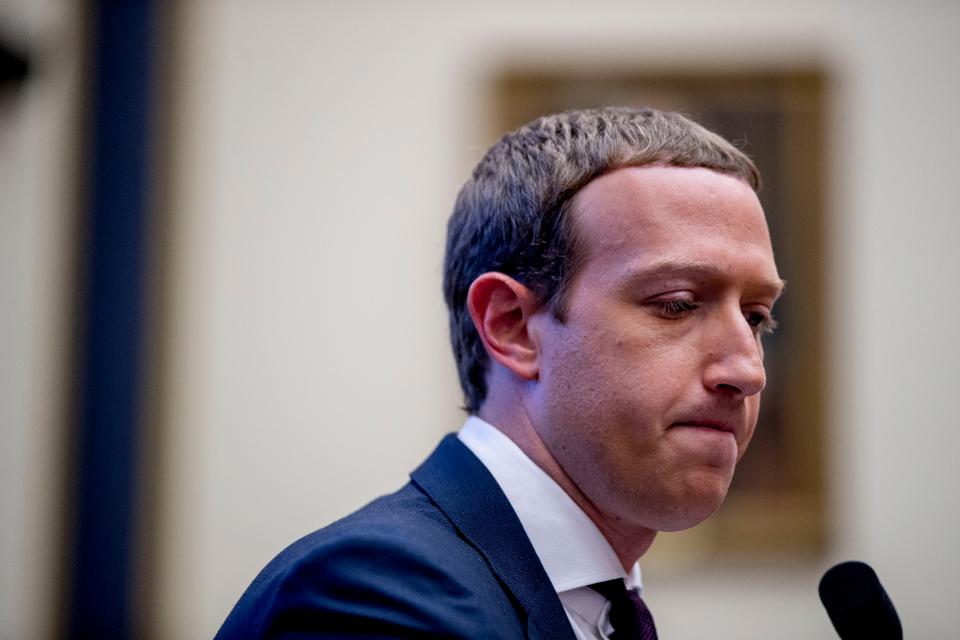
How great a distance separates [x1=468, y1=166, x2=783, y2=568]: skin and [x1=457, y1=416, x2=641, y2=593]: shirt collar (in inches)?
1.0

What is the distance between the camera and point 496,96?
15.0 ft

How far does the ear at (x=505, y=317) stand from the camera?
1.42 metres

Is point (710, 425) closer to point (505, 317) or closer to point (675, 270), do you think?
point (675, 270)

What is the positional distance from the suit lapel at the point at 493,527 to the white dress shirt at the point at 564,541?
30 millimetres

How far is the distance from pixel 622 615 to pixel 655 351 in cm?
40

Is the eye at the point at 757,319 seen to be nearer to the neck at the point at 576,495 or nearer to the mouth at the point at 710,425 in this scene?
the mouth at the point at 710,425

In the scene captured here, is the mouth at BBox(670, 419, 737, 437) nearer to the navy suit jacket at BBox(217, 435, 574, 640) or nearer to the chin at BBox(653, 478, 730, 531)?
the chin at BBox(653, 478, 730, 531)

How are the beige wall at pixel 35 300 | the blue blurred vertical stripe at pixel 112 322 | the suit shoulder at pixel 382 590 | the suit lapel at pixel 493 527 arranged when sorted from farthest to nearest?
the blue blurred vertical stripe at pixel 112 322 < the beige wall at pixel 35 300 < the suit lapel at pixel 493 527 < the suit shoulder at pixel 382 590

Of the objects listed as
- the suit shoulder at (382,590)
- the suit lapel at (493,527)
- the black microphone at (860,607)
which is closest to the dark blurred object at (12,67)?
the suit lapel at (493,527)

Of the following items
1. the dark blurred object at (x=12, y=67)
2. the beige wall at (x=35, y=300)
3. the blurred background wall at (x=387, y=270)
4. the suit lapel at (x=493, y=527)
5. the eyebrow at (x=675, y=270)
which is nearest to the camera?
the suit lapel at (x=493, y=527)

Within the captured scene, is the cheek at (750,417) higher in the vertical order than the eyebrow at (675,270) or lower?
lower

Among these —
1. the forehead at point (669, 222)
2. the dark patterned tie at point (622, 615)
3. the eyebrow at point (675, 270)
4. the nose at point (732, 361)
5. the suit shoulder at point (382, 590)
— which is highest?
the forehead at point (669, 222)

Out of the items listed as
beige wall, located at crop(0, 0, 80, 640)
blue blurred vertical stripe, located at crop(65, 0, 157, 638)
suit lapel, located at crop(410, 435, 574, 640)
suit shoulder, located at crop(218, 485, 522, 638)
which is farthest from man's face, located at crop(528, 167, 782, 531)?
blue blurred vertical stripe, located at crop(65, 0, 157, 638)

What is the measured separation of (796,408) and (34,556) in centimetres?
370
